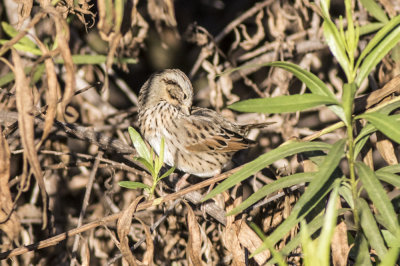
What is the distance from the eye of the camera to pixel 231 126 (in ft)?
12.8

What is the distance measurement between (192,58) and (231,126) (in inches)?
47.3

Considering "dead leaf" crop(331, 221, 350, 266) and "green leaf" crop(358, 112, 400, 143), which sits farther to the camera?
"dead leaf" crop(331, 221, 350, 266)

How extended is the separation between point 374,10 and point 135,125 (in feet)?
6.02

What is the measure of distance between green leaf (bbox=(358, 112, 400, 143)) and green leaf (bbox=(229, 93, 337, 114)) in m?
0.14

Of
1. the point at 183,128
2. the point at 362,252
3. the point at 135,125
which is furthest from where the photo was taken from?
the point at 135,125

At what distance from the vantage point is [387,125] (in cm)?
173

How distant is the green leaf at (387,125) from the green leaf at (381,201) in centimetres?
17

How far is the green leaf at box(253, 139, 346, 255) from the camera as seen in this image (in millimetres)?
1699

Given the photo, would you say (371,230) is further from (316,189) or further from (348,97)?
(348,97)

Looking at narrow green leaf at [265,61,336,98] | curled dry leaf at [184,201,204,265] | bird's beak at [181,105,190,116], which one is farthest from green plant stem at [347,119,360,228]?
bird's beak at [181,105,190,116]

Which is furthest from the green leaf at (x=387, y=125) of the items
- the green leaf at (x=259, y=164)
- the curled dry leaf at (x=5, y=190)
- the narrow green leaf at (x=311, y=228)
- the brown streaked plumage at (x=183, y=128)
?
the brown streaked plumage at (x=183, y=128)

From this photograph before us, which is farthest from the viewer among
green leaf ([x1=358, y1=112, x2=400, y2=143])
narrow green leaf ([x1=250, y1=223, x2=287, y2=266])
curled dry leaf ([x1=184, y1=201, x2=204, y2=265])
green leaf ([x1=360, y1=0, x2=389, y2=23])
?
green leaf ([x1=360, y1=0, x2=389, y2=23])

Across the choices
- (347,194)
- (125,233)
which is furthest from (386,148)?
(125,233)

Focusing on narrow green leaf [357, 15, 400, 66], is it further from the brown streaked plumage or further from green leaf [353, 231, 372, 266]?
the brown streaked plumage
